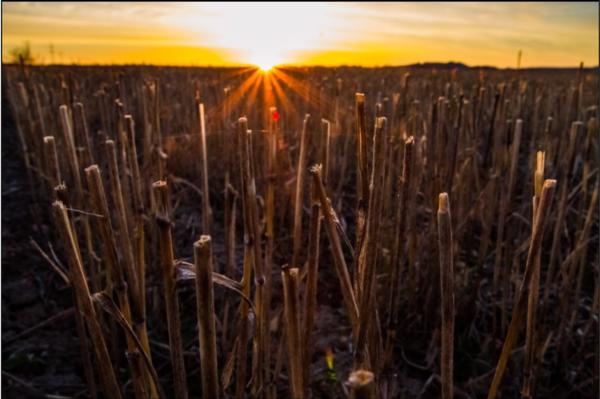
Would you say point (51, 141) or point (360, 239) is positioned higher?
point (51, 141)

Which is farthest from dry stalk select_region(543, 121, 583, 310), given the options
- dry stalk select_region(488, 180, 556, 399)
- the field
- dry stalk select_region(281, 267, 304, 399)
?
dry stalk select_region(281, 267, 304, 399)

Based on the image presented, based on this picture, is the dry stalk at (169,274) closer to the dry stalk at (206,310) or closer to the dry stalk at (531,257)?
the dry stalk at (206,310)

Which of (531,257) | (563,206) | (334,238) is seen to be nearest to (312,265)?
(334,238)

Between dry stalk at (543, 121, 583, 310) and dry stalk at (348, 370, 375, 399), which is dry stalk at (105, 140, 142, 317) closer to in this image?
dry stalk at (348, 370, 375, 399)

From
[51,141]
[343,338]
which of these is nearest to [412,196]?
[343,338]

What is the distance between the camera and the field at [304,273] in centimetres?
77

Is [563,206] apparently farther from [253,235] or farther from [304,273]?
[253,235]

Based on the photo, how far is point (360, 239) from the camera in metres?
0.83

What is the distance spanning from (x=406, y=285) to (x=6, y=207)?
2.65 meters

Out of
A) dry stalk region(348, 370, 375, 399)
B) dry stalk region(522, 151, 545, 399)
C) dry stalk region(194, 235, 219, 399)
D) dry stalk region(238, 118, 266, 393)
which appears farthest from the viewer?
dry stalk region(238, 118, 266, 393)

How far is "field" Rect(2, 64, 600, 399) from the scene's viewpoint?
0.77m

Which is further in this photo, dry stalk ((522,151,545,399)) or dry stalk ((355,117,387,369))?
dry stalk ((522,151,545,399))

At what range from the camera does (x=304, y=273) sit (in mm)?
1433

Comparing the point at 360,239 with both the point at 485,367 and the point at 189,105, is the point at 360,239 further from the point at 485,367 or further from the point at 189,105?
the point at 189,105
